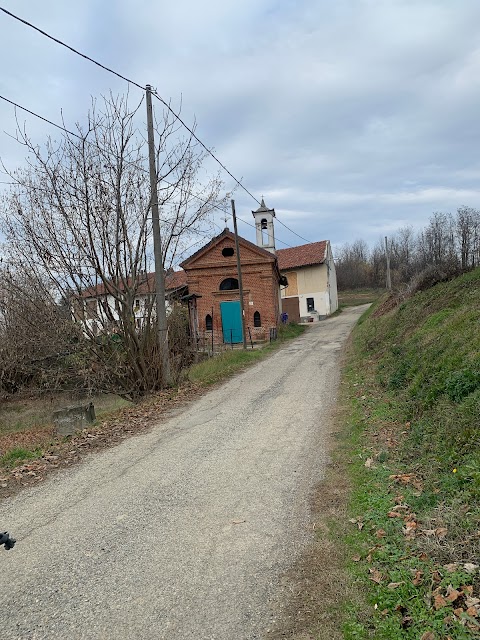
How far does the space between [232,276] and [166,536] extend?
27.5 meters

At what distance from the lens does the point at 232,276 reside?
31672 mm

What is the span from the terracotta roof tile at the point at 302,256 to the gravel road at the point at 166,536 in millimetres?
38590

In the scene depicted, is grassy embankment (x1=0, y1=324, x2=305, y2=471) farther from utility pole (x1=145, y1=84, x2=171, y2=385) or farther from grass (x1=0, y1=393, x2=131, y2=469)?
utility pole (x1=145, y1=84, x2=171, y2=385)

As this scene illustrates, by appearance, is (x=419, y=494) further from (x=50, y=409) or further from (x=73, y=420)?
(x=50, y=409)

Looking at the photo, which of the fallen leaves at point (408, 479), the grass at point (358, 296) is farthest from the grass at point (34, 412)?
the grass at point (358, 296)

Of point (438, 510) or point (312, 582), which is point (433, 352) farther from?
point (312, 582)

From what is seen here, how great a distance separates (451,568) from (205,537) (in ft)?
6.75

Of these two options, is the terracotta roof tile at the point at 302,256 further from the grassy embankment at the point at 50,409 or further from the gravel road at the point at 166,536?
the gravel road at the point at 166,536

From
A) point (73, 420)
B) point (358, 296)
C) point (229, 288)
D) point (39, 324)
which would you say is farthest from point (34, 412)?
point (358, 296)

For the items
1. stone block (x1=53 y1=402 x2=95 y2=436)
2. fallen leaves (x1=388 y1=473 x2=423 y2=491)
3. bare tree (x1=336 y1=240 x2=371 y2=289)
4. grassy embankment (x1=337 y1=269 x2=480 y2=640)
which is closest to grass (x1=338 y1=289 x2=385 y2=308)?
bare tree (x1=336 y1=240 x2=371 y2=289)

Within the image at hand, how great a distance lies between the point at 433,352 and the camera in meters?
9.02

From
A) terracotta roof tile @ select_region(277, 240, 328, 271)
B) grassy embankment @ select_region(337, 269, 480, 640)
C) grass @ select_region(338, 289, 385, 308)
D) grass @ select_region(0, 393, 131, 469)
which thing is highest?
terracotta roof tile @ select_region(277, 240, 328, 271)

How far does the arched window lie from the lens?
31.8 m

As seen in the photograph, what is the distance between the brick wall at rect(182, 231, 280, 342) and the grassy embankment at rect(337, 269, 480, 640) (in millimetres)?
21189
